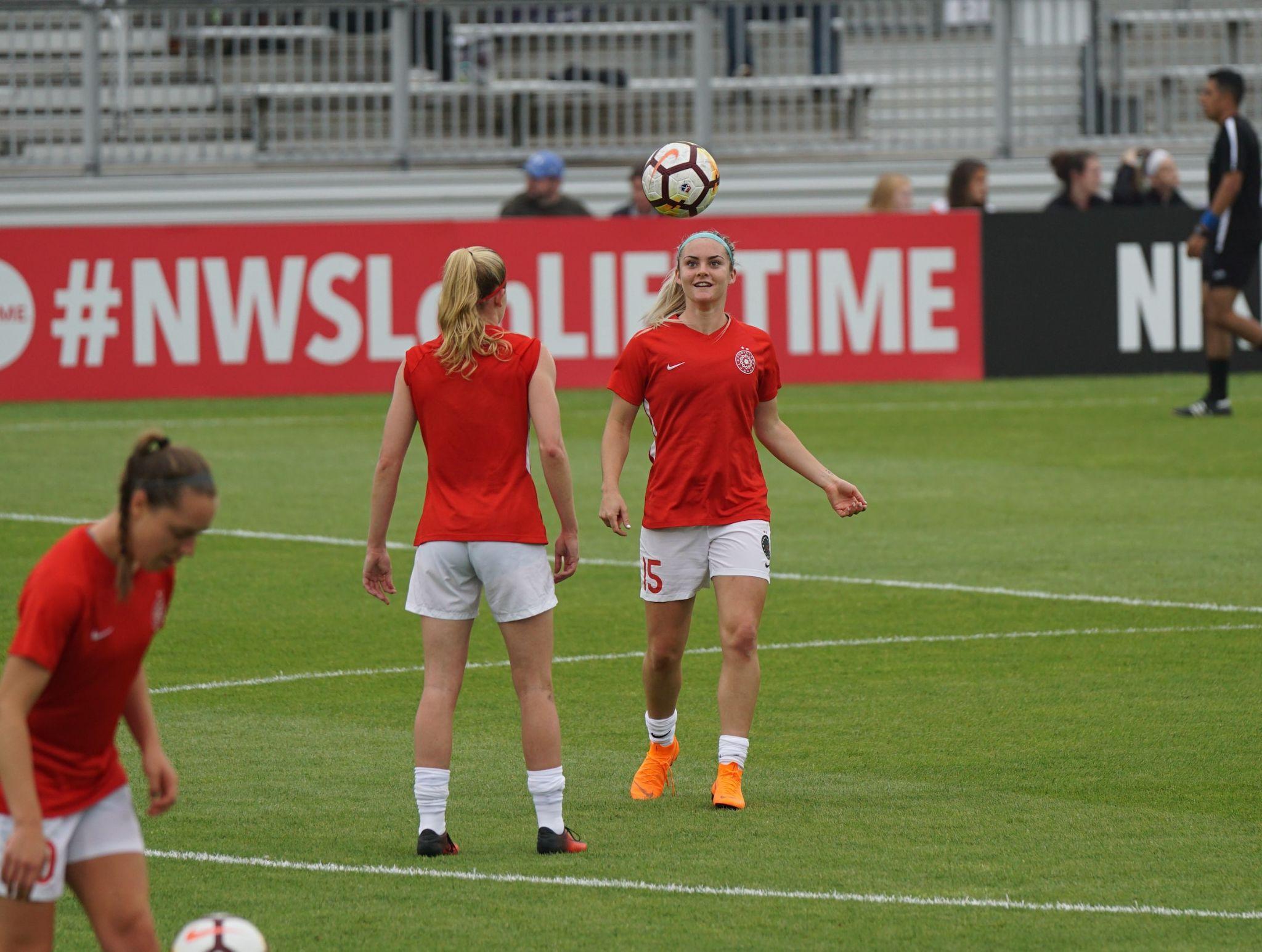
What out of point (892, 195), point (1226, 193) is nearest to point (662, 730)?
point (1226, 193)

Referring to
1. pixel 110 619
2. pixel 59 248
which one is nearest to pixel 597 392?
pixel 59 248

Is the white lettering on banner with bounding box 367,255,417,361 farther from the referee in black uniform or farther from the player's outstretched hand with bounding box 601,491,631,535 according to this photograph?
the player's outstretched hand with bounding box 601,491,631,535

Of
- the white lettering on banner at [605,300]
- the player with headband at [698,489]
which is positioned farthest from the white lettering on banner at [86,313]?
the player with headband at [698,489]

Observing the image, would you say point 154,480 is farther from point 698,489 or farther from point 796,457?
point 796,457

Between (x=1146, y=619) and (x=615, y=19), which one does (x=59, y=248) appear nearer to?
(x=615, y=19)

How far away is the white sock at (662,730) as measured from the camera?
758cm

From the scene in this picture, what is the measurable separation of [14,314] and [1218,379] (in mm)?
11172

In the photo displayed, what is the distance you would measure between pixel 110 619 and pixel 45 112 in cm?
2044

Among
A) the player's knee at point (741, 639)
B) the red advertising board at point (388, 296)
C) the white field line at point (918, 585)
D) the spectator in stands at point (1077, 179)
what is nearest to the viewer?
the player's knee at point (741, 639)

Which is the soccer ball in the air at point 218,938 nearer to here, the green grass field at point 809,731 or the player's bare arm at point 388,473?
the green grass field at point 809,731

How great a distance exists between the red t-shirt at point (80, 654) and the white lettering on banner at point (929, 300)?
16.9 meters

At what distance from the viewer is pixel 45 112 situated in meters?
23.7

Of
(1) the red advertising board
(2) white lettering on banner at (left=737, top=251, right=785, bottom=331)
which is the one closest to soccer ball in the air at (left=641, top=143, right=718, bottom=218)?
(1) the red advertising board

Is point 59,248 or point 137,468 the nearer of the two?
point 137,468
